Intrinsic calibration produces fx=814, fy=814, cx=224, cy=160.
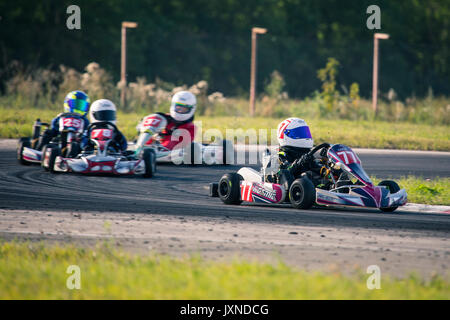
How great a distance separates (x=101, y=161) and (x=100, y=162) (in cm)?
2

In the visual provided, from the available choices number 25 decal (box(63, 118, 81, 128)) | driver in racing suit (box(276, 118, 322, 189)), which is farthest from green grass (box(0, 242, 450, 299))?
number 25 decal (box(63, 118, 81, 128))

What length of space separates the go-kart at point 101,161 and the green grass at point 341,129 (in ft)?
19.0

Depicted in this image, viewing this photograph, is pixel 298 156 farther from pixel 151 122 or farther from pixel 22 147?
pixel 22 147

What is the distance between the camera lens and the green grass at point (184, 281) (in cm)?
477

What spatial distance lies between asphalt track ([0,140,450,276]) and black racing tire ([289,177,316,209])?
0.13 m

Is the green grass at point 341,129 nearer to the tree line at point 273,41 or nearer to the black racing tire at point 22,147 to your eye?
the black racing tire at point 22,147

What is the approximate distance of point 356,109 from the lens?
2484 centimetres

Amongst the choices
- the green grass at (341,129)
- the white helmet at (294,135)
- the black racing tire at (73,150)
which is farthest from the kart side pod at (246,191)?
the green grass at (341,129)

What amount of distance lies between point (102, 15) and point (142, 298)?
31629 millimetres

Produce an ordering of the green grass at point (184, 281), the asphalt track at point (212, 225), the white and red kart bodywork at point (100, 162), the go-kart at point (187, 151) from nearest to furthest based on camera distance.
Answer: the green grass at point (184, 281), the asphalt track at point (212, 225), the white and red kart bodywork at point (100, 162), the go-kart at point (187, 151)

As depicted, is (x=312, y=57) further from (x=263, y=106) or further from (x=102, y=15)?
(x=263, y=106)

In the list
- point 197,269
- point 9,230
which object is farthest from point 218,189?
point 197,269

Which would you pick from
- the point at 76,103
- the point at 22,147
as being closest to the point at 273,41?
the point at 76,103

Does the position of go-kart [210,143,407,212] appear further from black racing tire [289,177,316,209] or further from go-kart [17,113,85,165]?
go-kart [17,113,85,165]
